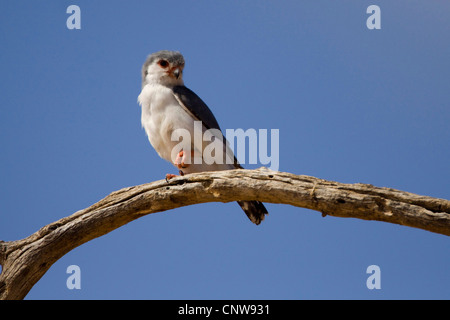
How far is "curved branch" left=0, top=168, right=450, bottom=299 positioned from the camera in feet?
16.6

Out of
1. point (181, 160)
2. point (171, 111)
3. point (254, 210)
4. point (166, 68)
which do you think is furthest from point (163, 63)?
point (254, 210)

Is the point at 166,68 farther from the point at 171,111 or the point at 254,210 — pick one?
the point at 254,210

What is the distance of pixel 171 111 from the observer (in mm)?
7578

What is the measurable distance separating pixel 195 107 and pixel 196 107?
2cm

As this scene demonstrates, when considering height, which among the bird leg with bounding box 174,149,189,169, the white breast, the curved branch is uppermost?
the white breast

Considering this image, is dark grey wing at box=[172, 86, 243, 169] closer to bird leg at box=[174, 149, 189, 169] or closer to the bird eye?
the bird eye

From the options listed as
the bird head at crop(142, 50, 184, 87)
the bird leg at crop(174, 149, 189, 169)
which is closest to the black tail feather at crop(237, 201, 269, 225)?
the bird leg at crop(174, 149, 189, 169)

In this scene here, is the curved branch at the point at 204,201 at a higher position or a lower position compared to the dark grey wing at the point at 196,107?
lower

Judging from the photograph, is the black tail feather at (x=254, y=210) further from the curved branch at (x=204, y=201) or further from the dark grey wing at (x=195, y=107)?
the dark grey wing at (x=195, y=107)

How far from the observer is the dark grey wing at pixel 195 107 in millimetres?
7629

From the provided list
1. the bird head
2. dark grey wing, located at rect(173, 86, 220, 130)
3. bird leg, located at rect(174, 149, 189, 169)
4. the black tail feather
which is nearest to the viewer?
the black tail feather

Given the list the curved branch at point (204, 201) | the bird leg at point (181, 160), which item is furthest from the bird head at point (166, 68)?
the curved branch at point (204, 201)
